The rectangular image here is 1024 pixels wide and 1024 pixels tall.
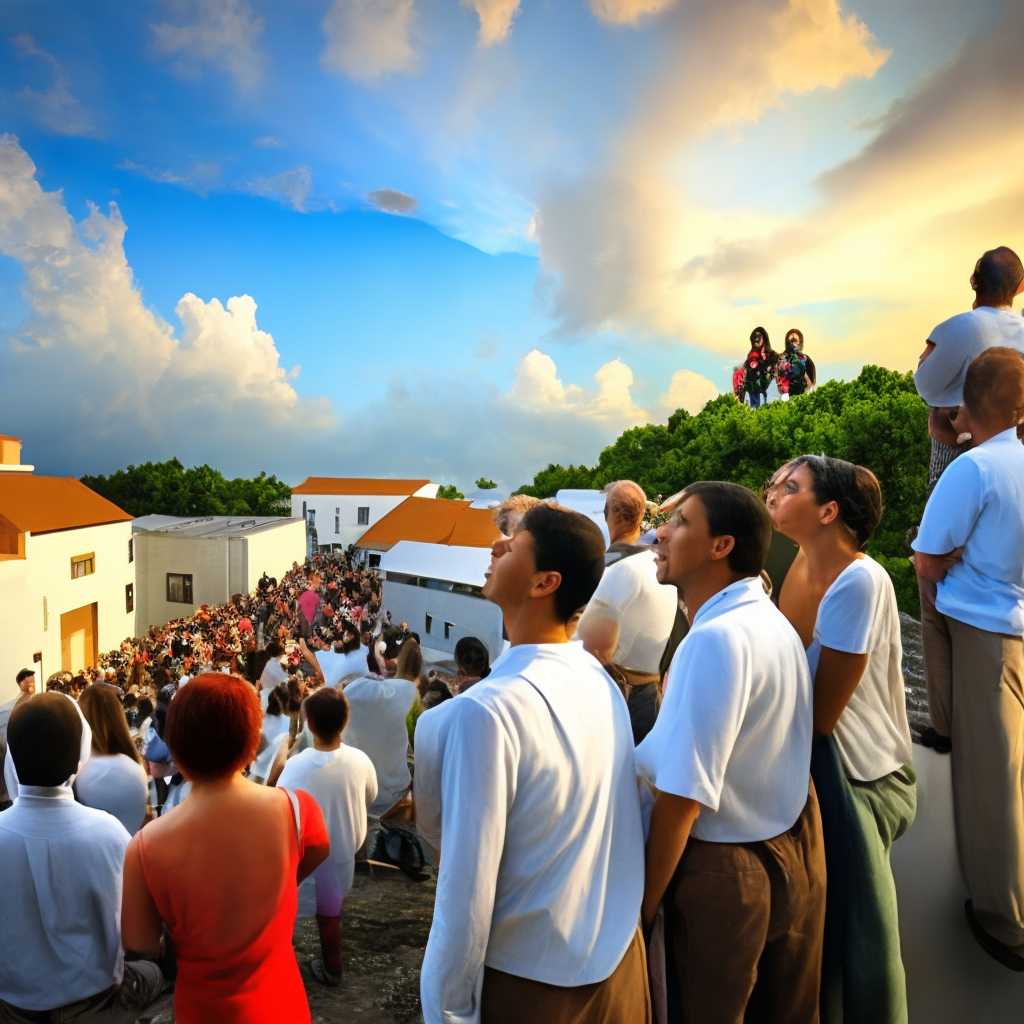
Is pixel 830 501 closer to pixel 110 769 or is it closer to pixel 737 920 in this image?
pixel 737 920

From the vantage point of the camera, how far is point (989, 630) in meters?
2.28

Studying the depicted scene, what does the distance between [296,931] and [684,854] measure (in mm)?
2754

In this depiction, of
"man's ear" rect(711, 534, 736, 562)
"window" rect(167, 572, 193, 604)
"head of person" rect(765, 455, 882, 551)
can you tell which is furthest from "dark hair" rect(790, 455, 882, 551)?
"window" rect(167, 572, 193, 604)

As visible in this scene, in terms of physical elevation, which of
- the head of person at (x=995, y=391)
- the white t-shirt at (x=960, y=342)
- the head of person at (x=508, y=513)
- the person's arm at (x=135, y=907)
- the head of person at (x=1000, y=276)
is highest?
the head of person at (x=1000, y=276)

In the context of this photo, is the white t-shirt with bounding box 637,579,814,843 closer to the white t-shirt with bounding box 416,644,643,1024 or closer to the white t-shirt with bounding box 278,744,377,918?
the white t-shirt with bounding box 416,644,643,1024

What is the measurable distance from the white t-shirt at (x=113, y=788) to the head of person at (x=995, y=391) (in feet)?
11.4

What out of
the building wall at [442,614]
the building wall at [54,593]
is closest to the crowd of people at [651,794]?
the building wall at [442,614]

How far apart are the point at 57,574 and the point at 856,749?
25.3m

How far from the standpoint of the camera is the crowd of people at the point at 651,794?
1298mm

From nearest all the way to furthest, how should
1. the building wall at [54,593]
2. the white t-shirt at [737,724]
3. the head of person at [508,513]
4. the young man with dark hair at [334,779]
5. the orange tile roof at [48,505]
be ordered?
1. the white t-shirt at [737,724]
2. the young man with dark hair at [334,779]
3. the head of person at [508,513]
4. the building wall at [54,593]
5. the orange tile roof at [48,505]

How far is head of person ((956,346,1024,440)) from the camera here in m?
2.25

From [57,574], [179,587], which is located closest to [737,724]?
[57,574]

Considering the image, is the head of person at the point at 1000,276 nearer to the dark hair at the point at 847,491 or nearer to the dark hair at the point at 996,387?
the dark hair at the point at 996,387

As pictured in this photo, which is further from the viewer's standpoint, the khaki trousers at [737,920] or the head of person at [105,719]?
the head of person at [105,719]
